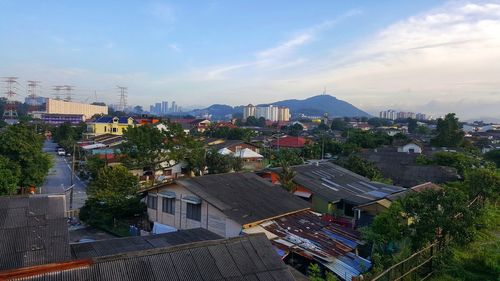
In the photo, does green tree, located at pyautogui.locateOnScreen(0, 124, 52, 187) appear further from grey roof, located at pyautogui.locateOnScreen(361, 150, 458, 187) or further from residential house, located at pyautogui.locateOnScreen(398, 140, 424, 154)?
residential house, located at pyautogui.locateOnScreen(398, 140, 424, 154)

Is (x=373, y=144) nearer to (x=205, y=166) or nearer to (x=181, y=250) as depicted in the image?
(x=205, y=166)

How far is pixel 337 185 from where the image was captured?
23.9 meters

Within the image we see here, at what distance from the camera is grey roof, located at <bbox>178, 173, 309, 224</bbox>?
15.2m

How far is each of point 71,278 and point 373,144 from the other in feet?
180

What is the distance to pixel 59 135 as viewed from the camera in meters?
65.4

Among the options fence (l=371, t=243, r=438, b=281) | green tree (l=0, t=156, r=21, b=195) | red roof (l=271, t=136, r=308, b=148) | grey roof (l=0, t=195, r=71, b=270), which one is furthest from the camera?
red roof (l=271, t=136, r=308, b=148)

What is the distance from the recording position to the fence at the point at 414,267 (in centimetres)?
986

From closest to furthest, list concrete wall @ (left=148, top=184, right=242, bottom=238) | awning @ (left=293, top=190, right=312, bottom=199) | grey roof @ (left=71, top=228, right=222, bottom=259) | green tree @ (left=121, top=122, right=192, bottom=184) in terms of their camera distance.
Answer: grey roof @ (left=71, top=228, right=222, bottom=259)
concrete wall @ (left=148, top=184, right=242, bottom=238)
awning @ (left=293, top=190, right=312, bottom=199)
green tree @ (left=121, top=122, right=192, bottom=184)

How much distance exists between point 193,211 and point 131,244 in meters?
5.10

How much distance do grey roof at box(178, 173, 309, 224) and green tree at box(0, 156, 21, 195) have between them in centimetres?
1186

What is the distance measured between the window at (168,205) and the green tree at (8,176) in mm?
10280

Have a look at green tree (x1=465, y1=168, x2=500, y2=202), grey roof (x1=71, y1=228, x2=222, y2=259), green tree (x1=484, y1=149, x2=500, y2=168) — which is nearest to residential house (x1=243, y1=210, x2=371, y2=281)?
grey roof (x1=71, y1=228, x2=222, y2=259)

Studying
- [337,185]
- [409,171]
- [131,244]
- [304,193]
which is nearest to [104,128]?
[409,171]

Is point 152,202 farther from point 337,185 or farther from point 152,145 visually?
point 337,185
